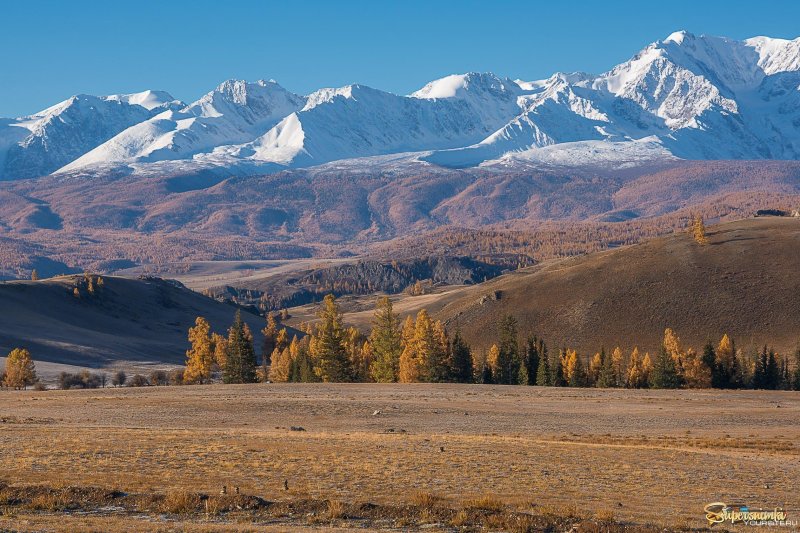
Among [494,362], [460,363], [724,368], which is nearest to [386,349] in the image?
[460,363]

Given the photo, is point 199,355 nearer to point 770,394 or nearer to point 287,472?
point 770,394

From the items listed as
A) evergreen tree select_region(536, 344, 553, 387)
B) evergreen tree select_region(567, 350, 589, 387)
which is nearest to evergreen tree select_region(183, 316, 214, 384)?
evergreen tree select_region(536, 344, 553, 387)

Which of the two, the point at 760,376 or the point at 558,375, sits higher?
the point at 558,375

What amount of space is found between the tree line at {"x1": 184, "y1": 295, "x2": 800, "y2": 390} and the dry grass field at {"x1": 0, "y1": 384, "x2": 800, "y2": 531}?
4459 cm

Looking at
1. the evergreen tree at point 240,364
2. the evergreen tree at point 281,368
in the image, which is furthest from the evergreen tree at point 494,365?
the evergreen tree at point 240,364

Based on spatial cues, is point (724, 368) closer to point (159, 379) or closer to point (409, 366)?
point (409, 366)

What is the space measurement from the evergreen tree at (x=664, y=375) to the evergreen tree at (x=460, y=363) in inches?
926

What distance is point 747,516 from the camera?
28094mm

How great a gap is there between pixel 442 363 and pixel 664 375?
28679 mm

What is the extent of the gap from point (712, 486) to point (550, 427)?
86.8 feet

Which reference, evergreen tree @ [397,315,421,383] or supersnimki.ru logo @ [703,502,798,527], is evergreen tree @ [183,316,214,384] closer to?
evergreen tree @ [397,315,421,383]

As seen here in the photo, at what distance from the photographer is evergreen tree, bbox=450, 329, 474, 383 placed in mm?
115438

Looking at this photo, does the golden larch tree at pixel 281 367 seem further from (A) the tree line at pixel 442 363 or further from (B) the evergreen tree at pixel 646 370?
(B) the evergreen tree at pixel 646 370

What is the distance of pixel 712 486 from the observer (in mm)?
34188
